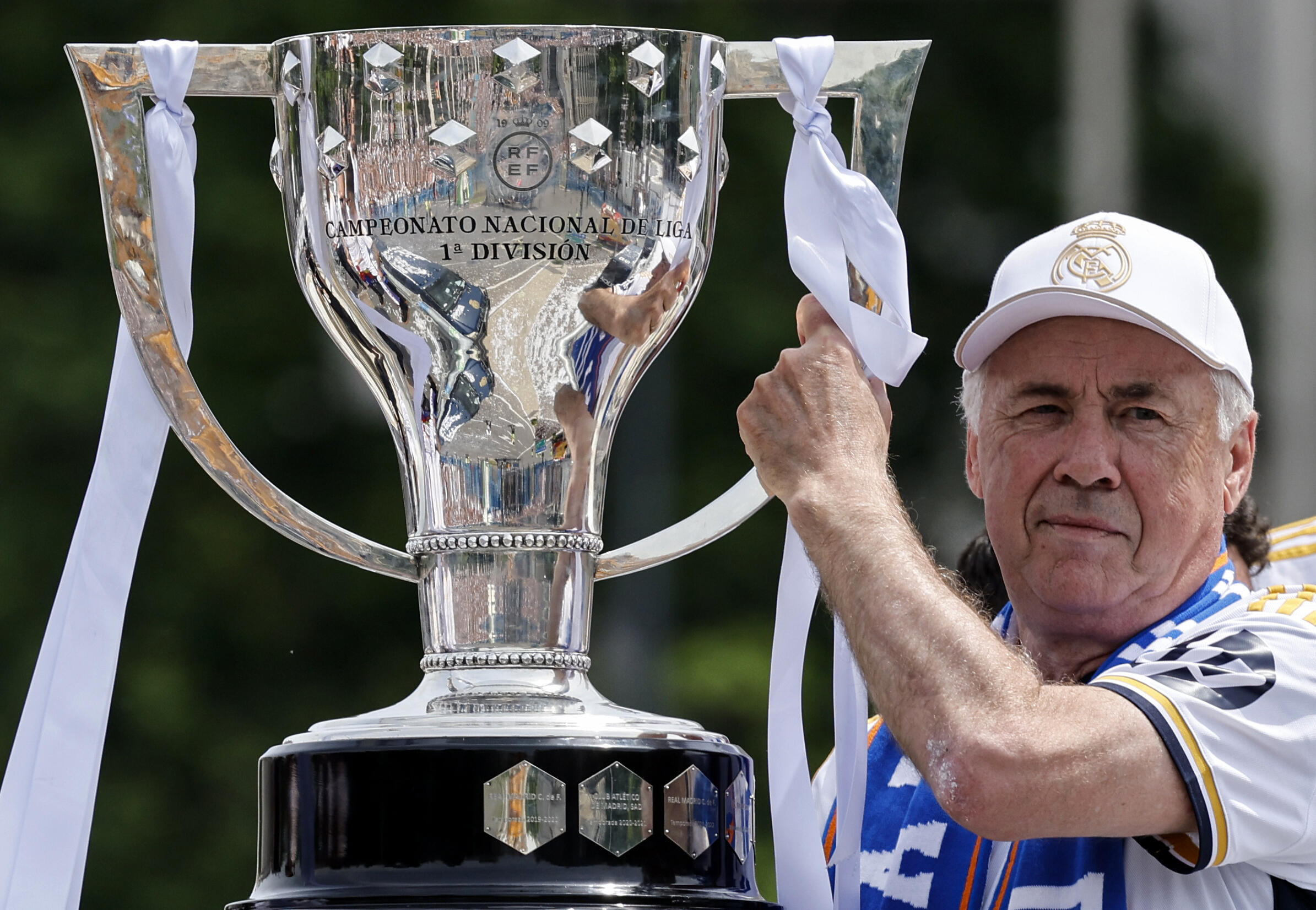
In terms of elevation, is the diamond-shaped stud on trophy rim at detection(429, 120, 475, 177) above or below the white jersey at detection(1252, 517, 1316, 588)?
above

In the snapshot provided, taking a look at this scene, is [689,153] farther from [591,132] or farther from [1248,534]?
[1248,534]

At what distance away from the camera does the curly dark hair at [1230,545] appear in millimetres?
2908

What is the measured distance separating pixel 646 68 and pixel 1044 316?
68 centimetres

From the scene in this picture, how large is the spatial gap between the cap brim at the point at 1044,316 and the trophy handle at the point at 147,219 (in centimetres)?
77

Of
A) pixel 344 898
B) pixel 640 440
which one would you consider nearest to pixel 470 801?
pixel 344 898

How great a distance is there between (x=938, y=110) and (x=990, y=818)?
22.8 ft

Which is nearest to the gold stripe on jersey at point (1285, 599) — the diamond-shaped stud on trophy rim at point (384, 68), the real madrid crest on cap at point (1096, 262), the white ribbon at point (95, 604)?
the real madrid crest on cap at point (1096, 262)

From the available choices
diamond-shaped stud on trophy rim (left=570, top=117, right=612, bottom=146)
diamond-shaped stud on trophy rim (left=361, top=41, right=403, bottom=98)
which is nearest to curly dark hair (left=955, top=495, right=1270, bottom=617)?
diamond-shaped stud on trophy rim (left=570, top=117, right=612, bottom=146)

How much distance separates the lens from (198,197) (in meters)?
7.13

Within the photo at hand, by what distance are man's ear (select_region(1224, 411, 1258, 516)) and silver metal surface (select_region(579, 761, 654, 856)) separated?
2.93 feet

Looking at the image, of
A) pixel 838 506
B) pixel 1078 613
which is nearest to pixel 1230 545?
pixel 1078 613

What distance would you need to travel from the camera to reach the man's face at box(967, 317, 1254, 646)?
224 centimetres

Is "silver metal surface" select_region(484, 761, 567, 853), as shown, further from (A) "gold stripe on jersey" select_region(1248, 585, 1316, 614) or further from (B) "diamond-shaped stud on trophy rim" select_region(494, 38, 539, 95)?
(A) "gold stripe on jersey" select_region(1248, 585, 1316, 614)

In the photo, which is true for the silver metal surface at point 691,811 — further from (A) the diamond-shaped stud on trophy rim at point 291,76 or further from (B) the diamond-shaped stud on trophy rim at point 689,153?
(A) the diamond-shaped stud on trophy rim at point 291,76
